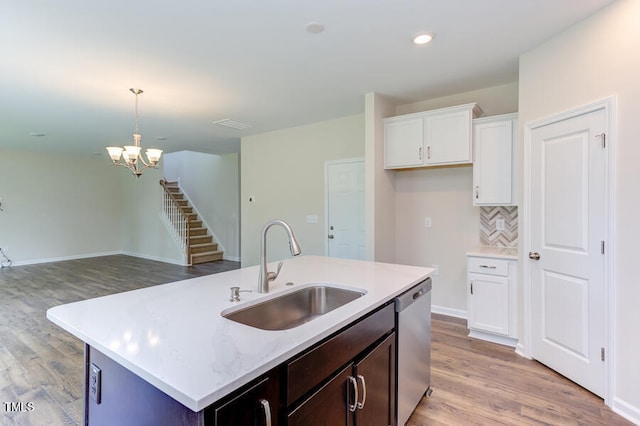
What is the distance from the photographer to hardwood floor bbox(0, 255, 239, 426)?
83.7 inches

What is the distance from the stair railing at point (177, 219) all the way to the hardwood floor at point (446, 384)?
326cm

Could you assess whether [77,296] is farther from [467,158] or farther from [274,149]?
[467,158]

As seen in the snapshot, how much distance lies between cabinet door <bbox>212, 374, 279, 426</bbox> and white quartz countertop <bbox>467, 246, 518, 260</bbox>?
2768 millimetres

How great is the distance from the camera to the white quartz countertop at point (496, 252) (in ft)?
9.95

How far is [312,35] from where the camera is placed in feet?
8.04

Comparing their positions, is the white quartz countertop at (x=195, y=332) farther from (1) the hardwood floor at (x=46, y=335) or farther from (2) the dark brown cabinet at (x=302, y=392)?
(1) the hardwood floor at (x=46, y=335)

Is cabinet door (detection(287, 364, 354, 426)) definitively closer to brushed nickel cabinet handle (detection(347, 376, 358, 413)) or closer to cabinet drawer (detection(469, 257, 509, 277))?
brushed nickel cabinet handle (detection(347, 376, 358, 413))

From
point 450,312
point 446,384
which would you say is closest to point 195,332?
point 446,384

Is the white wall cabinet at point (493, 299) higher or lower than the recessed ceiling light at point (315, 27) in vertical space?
lower

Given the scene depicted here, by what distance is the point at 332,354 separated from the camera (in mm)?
1224

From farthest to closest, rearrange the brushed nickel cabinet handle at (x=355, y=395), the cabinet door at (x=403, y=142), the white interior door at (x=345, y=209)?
the white interior door at (x=345, y=209), the cabinet door at (x=403, y=142), the brushed nickel cabinet handle at (x=355, y=395)

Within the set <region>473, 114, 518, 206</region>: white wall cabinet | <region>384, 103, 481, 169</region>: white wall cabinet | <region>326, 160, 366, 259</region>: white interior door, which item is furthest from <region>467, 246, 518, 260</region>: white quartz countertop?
<region>326, 160, 366, 259</region>: white interior door

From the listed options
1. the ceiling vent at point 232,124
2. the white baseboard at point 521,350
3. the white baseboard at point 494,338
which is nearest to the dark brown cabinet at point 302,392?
the white baseboard at point 521,350

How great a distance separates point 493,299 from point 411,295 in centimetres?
172
